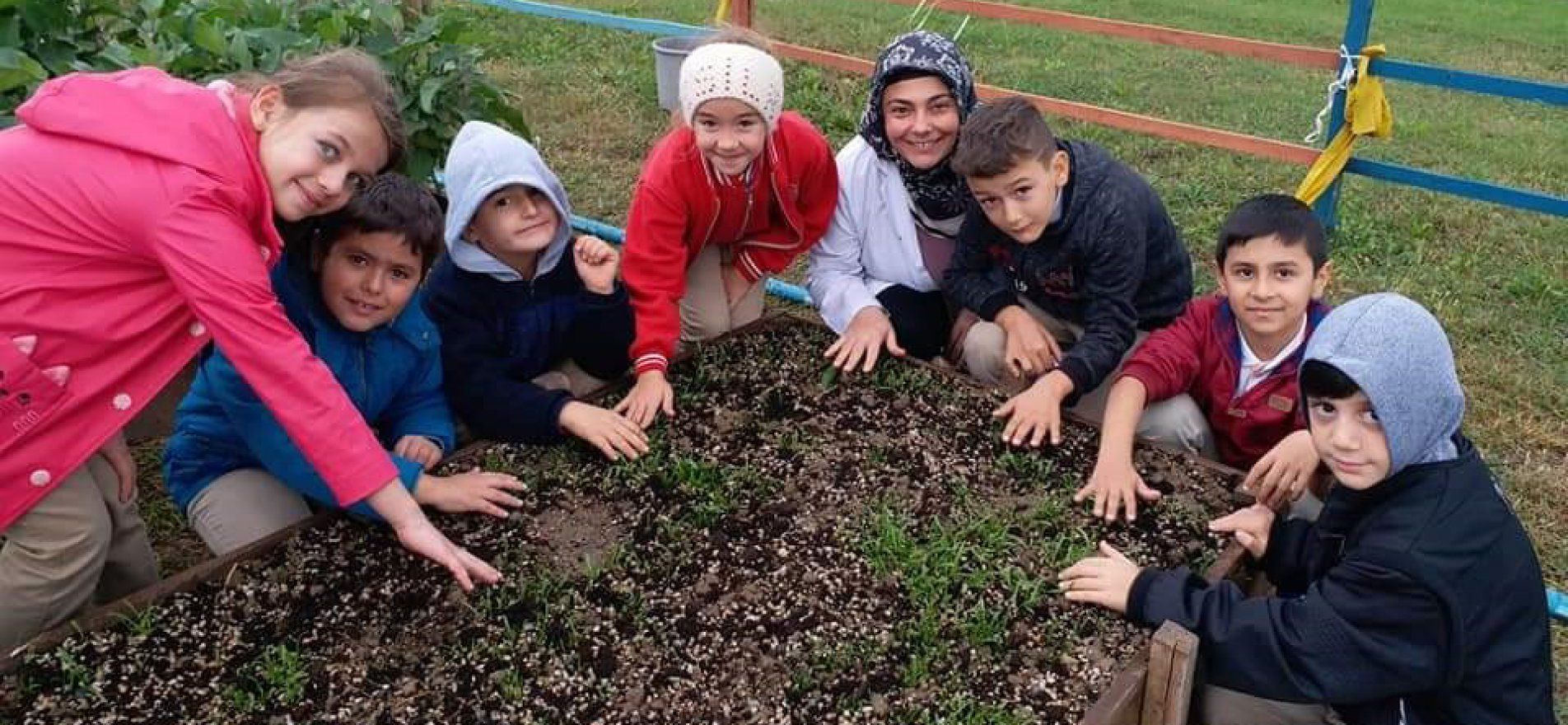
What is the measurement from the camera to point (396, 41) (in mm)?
3930

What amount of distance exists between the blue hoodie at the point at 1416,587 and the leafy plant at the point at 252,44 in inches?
112

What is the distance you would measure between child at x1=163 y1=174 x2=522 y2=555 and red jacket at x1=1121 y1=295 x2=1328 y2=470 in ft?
5.11

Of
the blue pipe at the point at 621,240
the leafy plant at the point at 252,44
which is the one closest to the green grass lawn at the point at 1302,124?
the blue pipe at the point at 621,240

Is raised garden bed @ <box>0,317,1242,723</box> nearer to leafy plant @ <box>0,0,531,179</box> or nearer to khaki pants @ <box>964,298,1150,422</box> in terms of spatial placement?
khaki pants @ <box>964,298,1150,422</box>

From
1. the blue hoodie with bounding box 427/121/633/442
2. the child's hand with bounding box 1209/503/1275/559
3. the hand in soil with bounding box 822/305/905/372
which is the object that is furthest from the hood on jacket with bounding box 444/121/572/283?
the child's hand with bounding box 1209/503/1275/559

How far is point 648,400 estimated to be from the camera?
9.88 ft

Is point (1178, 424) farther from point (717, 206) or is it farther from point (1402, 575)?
point (717, 206)

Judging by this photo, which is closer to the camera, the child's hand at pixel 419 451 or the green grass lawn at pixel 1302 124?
the child's hand at pixel 419 451

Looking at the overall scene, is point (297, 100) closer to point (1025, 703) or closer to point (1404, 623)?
point (1025, 703)

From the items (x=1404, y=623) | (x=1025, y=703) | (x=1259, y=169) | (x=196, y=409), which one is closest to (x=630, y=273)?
(x=196, y=409)

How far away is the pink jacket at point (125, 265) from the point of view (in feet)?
6.83

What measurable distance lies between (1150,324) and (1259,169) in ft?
10.9

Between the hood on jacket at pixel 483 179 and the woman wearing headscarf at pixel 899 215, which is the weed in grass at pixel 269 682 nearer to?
the hood on jacket at pixel 483 179

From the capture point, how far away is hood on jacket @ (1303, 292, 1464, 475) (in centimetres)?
192
